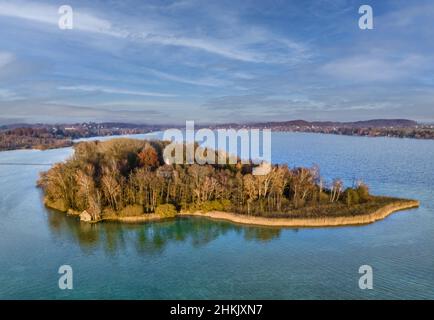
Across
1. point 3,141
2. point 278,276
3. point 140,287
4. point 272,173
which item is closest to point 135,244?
point 140,287

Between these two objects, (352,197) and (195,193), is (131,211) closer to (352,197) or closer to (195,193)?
(195,193)

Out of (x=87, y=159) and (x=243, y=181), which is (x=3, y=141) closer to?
(x=87, y=159)

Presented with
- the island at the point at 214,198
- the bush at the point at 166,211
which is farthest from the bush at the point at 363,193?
the bush at the point at 166,211

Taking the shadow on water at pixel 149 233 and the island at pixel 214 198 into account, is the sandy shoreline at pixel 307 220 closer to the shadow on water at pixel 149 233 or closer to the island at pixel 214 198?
the island at pixel 214 198

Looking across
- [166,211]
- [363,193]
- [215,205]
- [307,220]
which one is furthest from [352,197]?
[166,211]

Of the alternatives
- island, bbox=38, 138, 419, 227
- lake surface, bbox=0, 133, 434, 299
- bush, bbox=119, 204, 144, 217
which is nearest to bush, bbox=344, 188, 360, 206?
island, bbox=38, 138, 419, 227

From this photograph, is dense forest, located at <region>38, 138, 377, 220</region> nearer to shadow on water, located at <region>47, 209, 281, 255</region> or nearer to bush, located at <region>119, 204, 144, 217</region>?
bush, located at <region>119, 204, 144, 217</region>

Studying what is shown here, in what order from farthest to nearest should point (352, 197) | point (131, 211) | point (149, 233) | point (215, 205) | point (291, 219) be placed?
point (352, 197) → point (215, 205) → point (131, 211) → point (291, 219) → point (149, 233)
